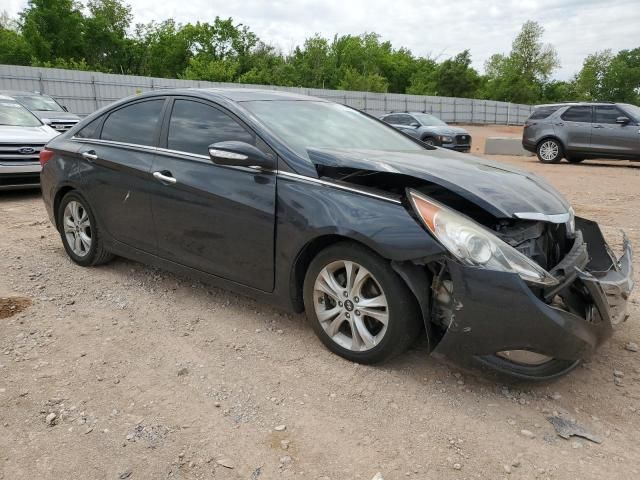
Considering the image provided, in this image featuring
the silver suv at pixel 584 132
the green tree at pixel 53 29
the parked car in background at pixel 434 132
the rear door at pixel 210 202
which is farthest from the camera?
the green tree at pixel 53 29

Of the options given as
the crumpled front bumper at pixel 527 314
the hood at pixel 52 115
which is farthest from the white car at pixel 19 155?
the crumpled front bumper at pixel 527 314

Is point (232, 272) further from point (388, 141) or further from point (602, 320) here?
point (602, 320)

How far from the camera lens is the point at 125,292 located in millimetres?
4148

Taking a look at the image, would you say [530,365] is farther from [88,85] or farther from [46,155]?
[88,85]

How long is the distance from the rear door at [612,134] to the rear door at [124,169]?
41.1ft

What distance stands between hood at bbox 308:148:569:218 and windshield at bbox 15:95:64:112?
41.2 feet

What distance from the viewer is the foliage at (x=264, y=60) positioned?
46.4 m

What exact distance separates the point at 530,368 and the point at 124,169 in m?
3.09

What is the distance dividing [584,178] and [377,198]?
32.1 feet

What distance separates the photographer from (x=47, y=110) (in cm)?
1324

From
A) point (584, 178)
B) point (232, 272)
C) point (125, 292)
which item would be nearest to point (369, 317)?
point (232, 272)

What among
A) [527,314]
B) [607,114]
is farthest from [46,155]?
[607,114]

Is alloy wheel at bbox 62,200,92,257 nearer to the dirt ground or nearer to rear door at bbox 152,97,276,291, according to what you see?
the dirt ground

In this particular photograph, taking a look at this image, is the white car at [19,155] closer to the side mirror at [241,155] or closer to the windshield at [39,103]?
the windshield at [39,103]
